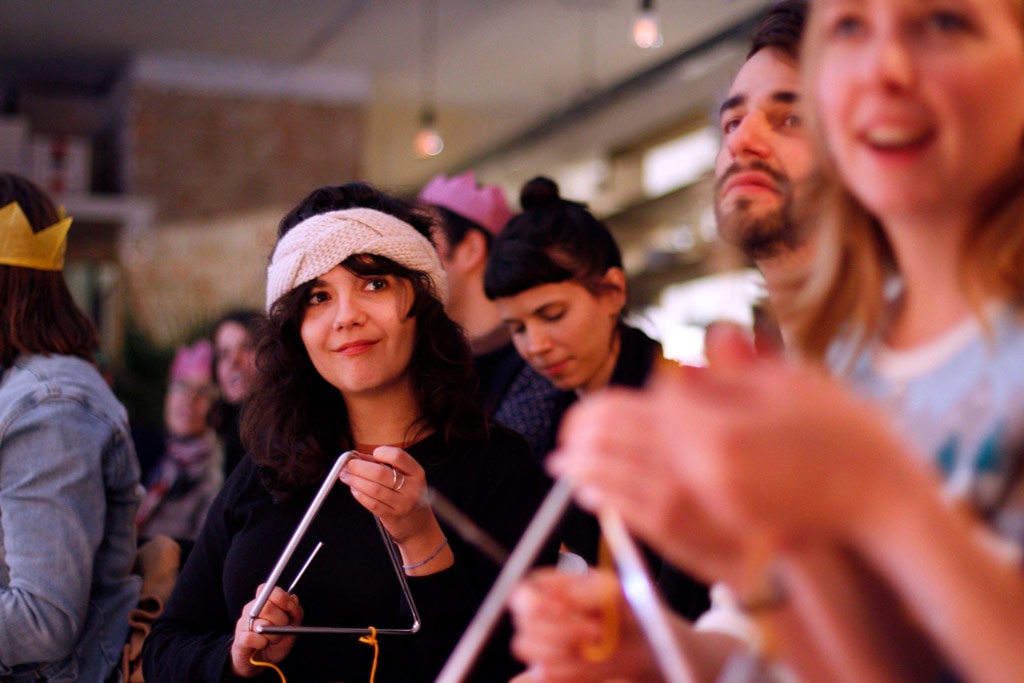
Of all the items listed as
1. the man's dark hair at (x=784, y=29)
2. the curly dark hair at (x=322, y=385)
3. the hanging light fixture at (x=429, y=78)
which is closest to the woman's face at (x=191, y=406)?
the curly dark hair at (x=322, y=385)

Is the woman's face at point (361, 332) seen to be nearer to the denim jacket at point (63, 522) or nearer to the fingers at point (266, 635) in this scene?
the fingers at point (266, 635)

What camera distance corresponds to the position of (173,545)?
2613 millimetres

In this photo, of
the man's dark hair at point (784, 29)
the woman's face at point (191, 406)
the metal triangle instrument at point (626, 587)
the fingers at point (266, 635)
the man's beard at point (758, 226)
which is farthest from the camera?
the woman's face at point (191, 406)

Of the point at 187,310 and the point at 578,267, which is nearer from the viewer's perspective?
the point at 578,267

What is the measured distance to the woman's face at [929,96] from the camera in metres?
0.83

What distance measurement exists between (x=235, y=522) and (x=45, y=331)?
2.36ft

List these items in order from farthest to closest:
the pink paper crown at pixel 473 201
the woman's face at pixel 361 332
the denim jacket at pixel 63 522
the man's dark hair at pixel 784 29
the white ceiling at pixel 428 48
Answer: the white ceiling at pixel 428 48, the pink paper crown at pixel 473 201, the denim jacket at pixel 63 522, the woman's face at pixel 361 332, the man's dark hair at pixel 784 29

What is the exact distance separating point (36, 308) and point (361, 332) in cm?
88

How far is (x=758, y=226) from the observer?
1700 millimetres

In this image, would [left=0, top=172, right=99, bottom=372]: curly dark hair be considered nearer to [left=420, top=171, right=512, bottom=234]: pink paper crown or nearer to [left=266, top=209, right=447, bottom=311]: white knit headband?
[left=266, top=209, right=447, bottom=311]: white knit headband

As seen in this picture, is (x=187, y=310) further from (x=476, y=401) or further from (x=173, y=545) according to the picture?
(x=476, y=401)

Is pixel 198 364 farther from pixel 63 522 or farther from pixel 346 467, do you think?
pixel 346 467

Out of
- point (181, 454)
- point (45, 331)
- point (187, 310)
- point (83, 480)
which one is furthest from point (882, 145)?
point (187, 310)

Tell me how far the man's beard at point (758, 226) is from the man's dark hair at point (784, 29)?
225 millimetres
